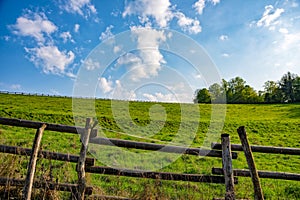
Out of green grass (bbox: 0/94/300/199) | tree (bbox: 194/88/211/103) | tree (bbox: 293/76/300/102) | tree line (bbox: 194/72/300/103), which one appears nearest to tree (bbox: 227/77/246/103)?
tree line (bbox: 194/72/300/103)

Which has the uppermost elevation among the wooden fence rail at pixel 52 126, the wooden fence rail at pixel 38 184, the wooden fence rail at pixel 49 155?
the wooden fence rail at pixel 52 126

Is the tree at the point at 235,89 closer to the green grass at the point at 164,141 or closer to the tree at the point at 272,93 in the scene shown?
the tree at the point at 272,93

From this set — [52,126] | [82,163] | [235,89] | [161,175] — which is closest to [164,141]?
[161,175]

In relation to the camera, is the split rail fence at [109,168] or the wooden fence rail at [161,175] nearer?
the split rail fence at [109,168]

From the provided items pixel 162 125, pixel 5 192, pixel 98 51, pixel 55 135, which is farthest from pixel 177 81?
pixel 162 125

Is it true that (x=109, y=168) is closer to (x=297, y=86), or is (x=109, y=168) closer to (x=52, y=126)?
(x=52, y=126)

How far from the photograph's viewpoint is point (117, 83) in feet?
29.0

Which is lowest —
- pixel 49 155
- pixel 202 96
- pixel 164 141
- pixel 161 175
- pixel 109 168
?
pixel 161 175

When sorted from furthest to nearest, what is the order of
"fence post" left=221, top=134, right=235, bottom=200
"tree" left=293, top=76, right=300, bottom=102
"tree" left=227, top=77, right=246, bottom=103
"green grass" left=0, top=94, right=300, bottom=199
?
"tree" left=293, top=76, right=300, bottom=102 → "tree" left=227, top=77, right=246, bottom=103 → "green grass" left=0, top=94, right=300, bottom=199 → "fence post" left=221, top=134, right=235, bottom=200

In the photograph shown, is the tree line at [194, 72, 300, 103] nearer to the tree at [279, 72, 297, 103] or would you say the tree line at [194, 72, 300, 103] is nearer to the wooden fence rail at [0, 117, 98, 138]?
the tree at [279, 72, 297, 103]

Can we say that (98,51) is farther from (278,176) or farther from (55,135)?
(55,135)

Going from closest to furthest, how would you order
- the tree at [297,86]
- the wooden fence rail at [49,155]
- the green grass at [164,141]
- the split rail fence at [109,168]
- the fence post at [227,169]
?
the fence post at [227,169]
the split rail fence at [109,168]
the wooden fence rail at [49,155]
the green grass at [164,141]
the tree at [297,86]

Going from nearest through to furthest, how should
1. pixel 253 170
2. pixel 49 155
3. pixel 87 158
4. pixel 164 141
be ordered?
pixel 253 170 < pixel 49 155 < pixel 87 158 < pixel 164 141

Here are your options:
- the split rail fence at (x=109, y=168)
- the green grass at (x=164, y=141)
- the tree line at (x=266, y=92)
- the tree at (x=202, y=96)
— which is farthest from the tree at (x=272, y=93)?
the split rail fence at (x=109, y=168)
